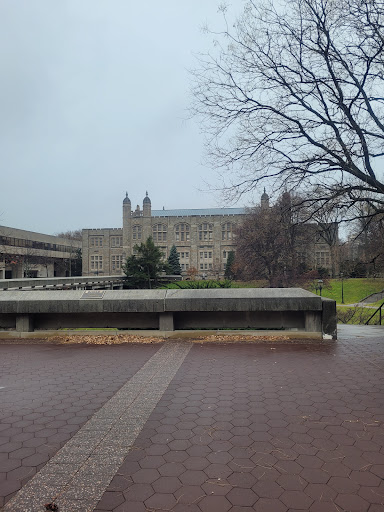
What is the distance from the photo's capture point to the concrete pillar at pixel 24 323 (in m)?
8.45

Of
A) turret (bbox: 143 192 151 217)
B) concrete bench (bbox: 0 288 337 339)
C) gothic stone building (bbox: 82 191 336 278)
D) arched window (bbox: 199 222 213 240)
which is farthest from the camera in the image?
turret (bbox: 143 192 151 217)

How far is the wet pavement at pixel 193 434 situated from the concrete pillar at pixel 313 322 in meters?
1.73

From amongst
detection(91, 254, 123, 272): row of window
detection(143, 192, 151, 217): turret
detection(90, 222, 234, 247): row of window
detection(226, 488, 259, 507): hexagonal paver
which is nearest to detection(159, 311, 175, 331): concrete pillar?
detection(226, 488, 259, 507): hexagonal paver

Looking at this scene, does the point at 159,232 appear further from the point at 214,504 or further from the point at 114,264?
the point at 214,504

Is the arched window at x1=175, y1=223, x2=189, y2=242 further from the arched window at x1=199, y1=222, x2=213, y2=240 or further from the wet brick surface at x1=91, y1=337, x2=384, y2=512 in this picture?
the wet brick surface at x1=91, y1=337, x2=384, y2=512

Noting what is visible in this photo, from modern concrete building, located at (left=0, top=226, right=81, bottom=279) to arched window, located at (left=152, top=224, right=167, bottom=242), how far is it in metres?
19.7

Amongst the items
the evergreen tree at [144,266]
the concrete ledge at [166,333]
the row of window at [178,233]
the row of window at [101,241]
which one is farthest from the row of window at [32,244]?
the concrete ledge at [166,333]

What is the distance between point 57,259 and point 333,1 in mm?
76409

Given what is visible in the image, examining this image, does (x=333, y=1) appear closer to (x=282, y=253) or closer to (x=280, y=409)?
(x=280, y=409)

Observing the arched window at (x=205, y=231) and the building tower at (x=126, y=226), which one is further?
the building tower at (x=126, y=226)

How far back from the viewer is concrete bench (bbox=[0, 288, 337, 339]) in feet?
25.7

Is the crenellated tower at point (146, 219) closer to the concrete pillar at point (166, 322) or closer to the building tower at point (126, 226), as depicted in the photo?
the building tower at point (126, 226)

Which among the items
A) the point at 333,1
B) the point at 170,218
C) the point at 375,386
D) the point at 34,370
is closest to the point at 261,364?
the point at 375,386

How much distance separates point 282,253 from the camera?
37.8 meters
